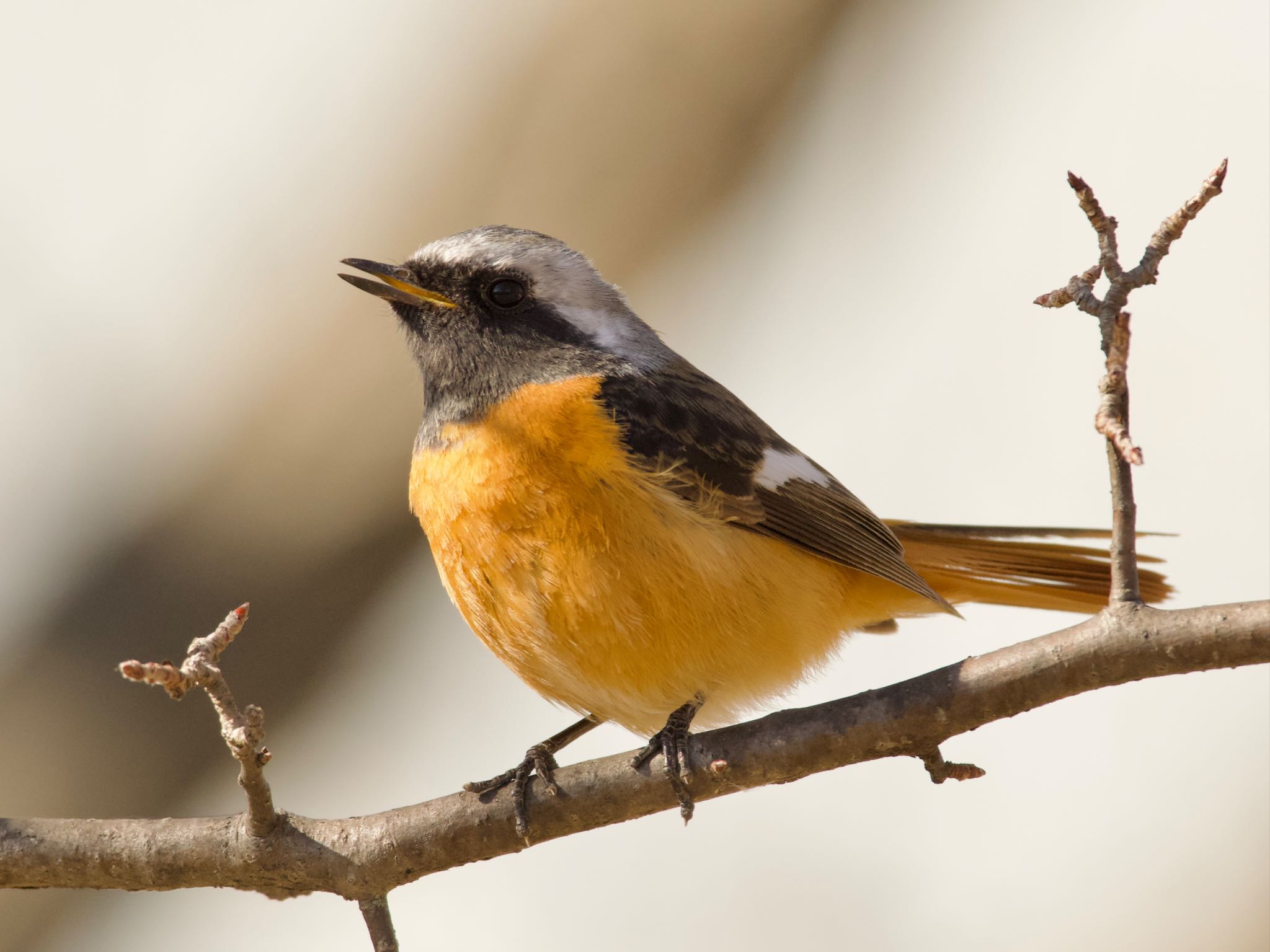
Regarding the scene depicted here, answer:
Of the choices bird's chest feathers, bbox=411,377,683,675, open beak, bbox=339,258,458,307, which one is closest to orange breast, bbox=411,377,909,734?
bird's chest feathers, bbox=411,377,683,675

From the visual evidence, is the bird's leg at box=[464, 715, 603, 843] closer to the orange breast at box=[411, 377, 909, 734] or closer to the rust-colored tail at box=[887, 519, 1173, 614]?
the orange breast at box=[411, 377, 909, 734]

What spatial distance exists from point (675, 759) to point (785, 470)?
4.46 ft

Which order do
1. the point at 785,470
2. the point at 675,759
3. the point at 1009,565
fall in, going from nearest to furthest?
the point at 675,759
the point at 785,470
the point at 1009,565

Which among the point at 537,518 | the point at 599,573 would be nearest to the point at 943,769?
the point at 599,573

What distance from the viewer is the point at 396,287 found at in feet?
13.9

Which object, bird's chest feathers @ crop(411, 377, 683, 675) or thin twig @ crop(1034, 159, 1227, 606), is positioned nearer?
thin twig @ crop(1034, 159, 1227, 606)

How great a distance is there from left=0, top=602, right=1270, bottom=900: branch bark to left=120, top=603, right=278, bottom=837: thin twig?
0.26 m

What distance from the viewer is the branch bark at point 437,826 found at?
2.88 metres

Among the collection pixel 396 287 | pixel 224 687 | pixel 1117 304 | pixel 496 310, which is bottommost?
pixel 224 687

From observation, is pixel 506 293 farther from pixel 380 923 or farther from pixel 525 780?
pixel 380 923

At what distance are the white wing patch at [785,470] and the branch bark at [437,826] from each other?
1.14m

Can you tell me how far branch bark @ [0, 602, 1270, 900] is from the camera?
288 centimetres

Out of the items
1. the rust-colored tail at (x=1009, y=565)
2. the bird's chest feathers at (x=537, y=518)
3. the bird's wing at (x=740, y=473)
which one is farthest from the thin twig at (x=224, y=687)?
the rust-colored tail at (x=1009, y=565)

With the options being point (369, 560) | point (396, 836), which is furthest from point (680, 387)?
point (369, 560)
